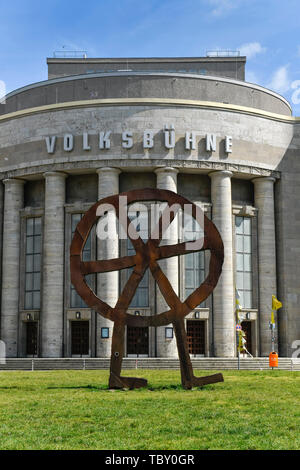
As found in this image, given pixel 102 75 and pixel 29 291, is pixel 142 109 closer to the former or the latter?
pixel 102 75

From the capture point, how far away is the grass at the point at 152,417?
41.8 ft

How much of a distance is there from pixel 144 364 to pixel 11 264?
47.3 ft

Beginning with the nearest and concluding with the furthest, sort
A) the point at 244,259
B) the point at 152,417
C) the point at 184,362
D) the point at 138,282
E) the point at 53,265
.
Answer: the point at 152,417, the point at 184,362, the point at 138,282, the point at 53,265, the point at 244,259

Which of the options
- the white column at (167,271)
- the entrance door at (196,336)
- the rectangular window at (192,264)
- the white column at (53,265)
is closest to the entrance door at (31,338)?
the white column at (53,265)

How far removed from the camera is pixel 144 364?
133 ft

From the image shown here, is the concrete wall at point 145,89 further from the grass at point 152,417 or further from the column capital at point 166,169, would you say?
the grass at point 152,417

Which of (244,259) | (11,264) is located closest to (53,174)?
(11,264)

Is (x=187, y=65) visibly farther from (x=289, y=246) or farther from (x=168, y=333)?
(x=168, y=333)

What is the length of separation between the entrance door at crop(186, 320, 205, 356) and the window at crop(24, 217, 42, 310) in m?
11.7

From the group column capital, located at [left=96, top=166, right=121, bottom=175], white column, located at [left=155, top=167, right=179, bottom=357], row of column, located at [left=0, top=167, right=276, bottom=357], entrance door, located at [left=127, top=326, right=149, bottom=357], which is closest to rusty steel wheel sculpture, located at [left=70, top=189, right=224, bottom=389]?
white column, located at [left=155, top=167, right=179, bottom=357]

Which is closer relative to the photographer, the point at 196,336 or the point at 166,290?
the point at 166,290

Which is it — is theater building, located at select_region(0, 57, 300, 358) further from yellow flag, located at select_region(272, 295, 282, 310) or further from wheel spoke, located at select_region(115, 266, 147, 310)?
wheel spoke, located at select_region(115, 266, 147, 310)

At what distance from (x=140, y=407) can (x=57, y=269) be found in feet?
96.8

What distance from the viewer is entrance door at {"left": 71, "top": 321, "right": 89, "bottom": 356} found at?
47.8 meters
